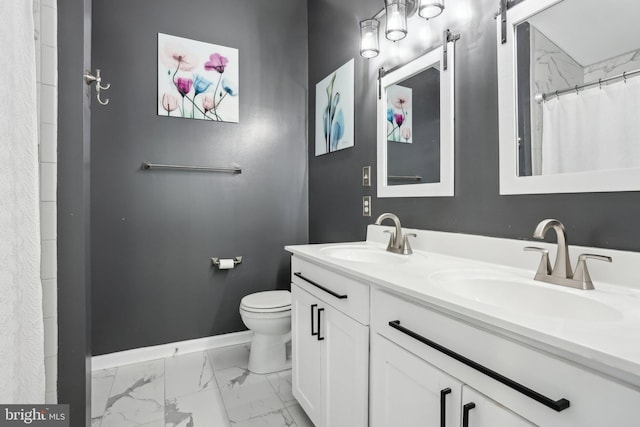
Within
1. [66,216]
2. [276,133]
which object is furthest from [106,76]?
[66,216]

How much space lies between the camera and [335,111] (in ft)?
7.24

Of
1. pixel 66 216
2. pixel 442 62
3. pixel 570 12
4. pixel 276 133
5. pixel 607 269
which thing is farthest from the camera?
pixel 276 133

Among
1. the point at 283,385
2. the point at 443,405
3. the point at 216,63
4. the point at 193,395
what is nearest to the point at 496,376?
the point at 443,405

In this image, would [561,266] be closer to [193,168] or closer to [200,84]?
[193,168]

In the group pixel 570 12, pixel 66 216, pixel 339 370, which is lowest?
pixel 339 370

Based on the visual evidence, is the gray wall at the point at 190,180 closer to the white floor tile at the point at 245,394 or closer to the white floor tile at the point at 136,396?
the white floor tile at the point at 136,396

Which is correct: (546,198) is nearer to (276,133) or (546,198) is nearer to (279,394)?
(279,394)

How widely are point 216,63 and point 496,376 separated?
7.98 feet

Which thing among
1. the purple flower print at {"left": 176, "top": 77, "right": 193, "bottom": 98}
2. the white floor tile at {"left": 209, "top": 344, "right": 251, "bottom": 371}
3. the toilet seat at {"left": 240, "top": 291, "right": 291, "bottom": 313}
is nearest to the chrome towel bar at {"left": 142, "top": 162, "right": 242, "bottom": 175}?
the purple flower print at {"left": 176, "top": 77, "right": 193, "bottom": 98}

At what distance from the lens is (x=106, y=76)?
6.56ft

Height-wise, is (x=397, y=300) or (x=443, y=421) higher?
(x=397, y=300)

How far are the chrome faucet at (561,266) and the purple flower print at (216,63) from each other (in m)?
2.22

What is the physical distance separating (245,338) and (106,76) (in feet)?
6.57

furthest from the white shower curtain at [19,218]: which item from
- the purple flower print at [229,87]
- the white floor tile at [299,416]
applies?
the purple flower print at [229,87]
